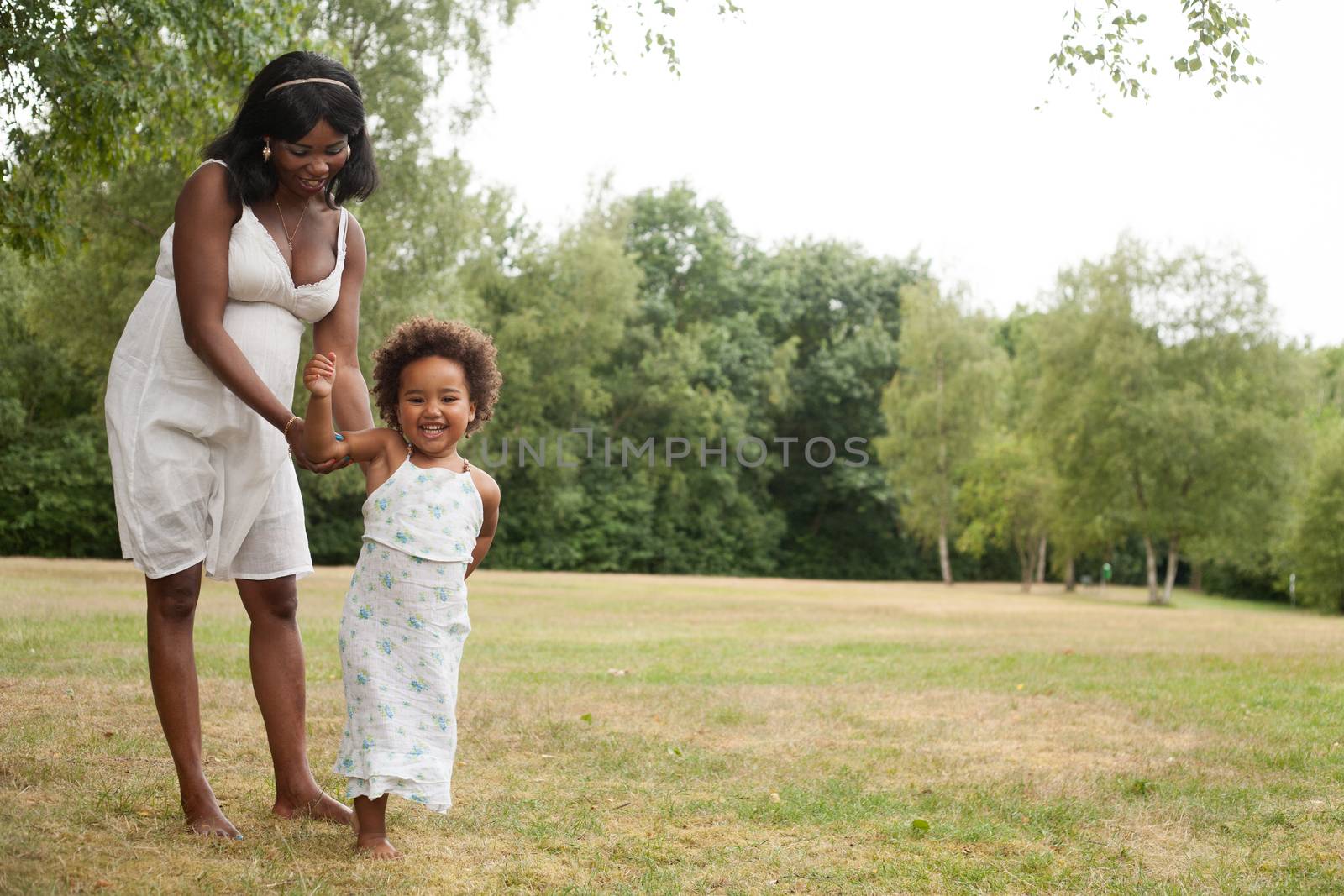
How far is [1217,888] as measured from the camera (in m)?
3.57

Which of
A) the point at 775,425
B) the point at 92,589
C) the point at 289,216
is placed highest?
the point at 775,425

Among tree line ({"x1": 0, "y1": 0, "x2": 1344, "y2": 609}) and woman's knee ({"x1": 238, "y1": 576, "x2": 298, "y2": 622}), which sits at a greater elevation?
tree line ({"x1": 0, "y1": 0, "x2": 1344, "y2": 609})

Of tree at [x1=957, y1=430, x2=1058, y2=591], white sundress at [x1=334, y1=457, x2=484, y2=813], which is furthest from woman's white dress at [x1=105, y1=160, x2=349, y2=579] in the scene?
tree at [x1=957, y1=430, x2=1058, y2=591]

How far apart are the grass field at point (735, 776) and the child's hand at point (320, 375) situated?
4.42ft

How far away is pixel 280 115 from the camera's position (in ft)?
12.1

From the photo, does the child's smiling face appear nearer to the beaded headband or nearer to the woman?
the woman

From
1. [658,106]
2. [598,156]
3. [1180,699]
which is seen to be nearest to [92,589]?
[658,106]

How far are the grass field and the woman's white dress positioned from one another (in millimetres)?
885

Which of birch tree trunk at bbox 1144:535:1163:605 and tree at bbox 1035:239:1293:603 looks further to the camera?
birch tree trunk at bbox 1144:535:1163:605

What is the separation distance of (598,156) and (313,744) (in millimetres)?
39757

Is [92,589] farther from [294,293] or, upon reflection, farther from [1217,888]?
[1217,888]

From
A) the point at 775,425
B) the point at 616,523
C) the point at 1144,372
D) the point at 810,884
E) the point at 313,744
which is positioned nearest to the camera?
the point at 810,884

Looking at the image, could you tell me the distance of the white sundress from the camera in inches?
138

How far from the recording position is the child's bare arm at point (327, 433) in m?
3.49
